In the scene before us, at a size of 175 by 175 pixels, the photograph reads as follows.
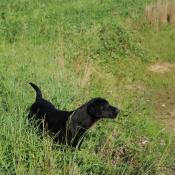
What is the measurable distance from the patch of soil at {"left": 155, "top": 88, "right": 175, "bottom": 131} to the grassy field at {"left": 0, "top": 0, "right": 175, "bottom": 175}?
0.19 feet

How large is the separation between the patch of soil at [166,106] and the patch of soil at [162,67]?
3.07 feet

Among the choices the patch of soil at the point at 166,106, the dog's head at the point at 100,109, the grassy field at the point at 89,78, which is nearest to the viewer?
the grassy field at the point at 89,78

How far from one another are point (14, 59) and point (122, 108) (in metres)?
2.03

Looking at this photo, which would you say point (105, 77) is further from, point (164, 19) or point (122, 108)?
point (164, 19)

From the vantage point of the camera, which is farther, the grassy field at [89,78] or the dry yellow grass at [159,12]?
the dry yellow grass at [159,12]

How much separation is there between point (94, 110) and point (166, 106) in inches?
149

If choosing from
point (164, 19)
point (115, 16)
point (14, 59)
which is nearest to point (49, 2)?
point (115, 16)

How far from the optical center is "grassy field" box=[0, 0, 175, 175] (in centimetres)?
508

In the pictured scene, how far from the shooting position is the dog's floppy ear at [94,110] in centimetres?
548

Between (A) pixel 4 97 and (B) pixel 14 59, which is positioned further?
(B) pixel 14 59

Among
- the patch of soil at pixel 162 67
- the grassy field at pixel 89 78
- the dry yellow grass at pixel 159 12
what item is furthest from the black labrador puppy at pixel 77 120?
the dry yellow grass at pixel 159 12

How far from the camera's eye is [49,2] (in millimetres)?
13602

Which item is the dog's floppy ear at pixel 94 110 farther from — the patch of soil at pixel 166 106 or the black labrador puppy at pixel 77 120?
the patch of soil at pixel 166 106

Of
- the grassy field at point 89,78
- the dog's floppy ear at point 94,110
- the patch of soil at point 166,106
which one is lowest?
the patch of soil at point 166,106
